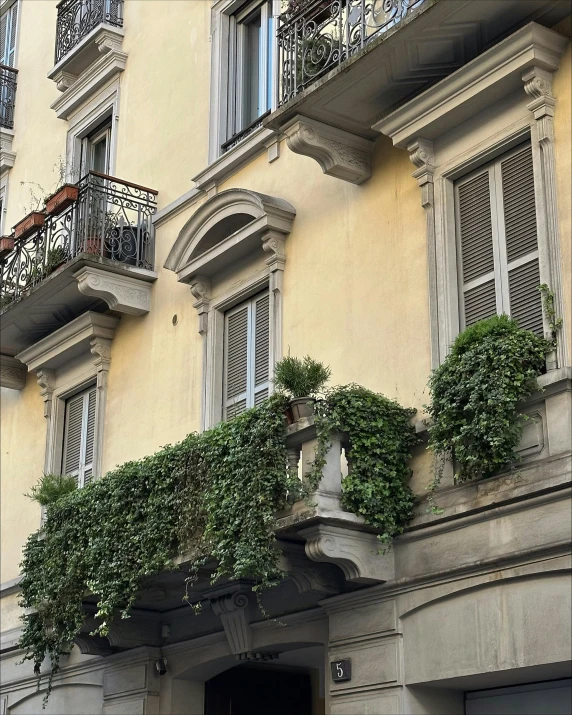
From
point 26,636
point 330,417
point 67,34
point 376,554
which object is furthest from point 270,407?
point 67,34

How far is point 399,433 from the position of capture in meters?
10.8

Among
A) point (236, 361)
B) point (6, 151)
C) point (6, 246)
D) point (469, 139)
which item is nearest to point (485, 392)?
point (469, 139)

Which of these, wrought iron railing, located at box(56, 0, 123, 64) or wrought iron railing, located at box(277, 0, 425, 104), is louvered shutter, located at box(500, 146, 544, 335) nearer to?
wrought iron railing, located at box(277, 0, 425, 104)

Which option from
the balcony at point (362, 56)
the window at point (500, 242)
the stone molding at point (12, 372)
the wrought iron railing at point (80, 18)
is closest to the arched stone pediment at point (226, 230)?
the balcony at point (362, 56)

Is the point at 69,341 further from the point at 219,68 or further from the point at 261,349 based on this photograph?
the point at 219,68

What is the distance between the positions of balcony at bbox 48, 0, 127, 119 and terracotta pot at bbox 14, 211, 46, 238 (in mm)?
2375

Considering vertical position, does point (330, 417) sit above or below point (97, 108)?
below

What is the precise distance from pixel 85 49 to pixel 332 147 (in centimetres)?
725

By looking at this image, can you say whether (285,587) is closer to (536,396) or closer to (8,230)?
(536,396)

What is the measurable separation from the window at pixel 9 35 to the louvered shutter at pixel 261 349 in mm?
10156

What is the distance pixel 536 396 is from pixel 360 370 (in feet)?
8.04

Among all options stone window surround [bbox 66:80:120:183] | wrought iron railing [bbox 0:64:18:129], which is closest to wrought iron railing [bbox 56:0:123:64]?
stone window surround [bbox 66:80:120:183]

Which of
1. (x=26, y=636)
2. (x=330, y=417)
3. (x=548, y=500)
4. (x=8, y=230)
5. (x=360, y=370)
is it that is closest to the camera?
(x=548, y=500)

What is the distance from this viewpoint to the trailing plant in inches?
416
